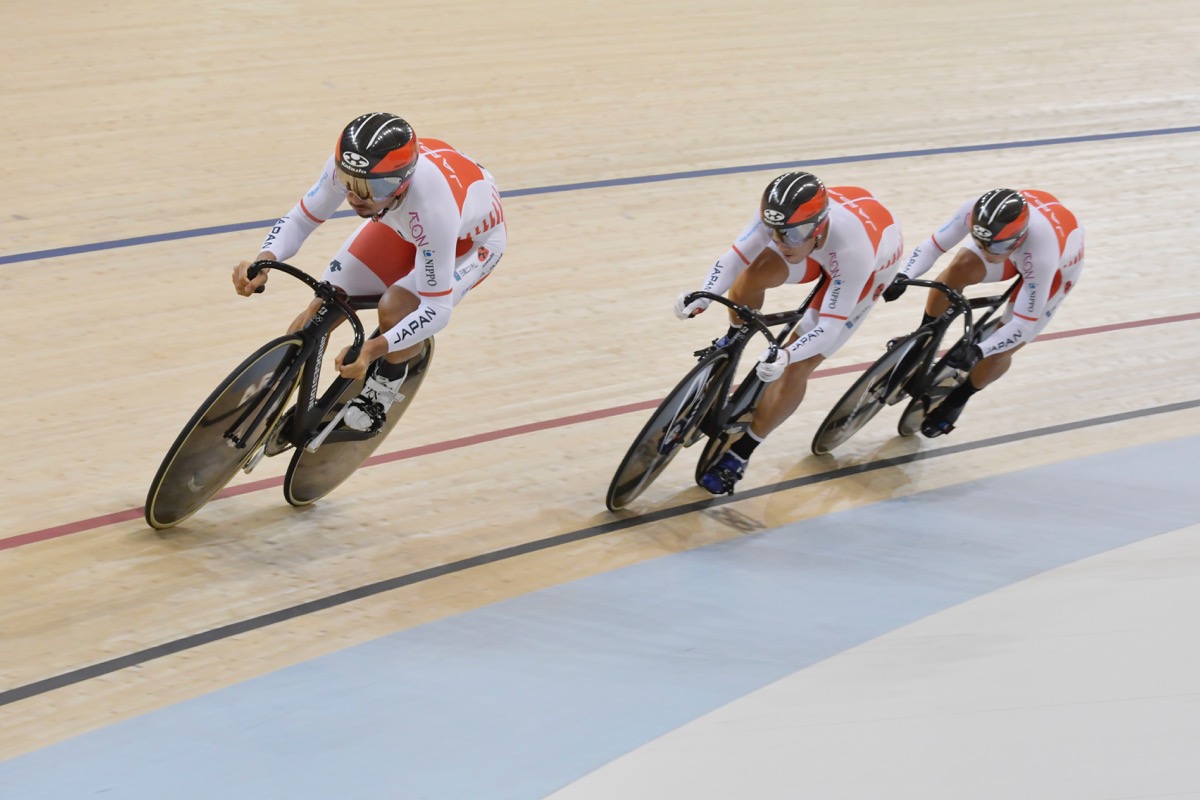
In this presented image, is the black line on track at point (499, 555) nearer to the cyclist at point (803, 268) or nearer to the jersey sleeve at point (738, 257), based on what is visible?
the cyclist at point (803, 268)

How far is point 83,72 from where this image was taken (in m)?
6.53

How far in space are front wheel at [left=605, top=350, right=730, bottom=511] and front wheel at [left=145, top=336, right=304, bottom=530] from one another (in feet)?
3.30

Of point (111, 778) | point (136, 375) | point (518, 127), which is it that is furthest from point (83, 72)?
point (111, 778)

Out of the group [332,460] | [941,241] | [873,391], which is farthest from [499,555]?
[941,241]

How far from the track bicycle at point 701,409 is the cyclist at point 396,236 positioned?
0.66 meters

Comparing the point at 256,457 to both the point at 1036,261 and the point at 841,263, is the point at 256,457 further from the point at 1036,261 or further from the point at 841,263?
the point at 1036,261

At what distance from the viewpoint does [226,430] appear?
327cm

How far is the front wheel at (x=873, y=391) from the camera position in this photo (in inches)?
166

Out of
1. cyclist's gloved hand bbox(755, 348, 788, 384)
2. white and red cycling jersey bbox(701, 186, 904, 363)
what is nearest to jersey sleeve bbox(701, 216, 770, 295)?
white and red cycling jersey bbox(701, 186, 904, 363)

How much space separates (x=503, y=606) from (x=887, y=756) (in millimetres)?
1282

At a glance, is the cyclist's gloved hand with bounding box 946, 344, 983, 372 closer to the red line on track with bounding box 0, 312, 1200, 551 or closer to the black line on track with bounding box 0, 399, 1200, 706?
the black line on track with bounding box 0, 399, 1200, 706

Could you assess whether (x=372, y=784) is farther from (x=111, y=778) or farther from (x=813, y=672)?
(x=813, y=672)

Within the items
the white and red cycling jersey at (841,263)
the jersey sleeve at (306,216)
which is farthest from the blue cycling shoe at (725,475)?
the jersey sleeve at (306,216)

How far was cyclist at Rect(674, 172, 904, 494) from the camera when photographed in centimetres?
354
